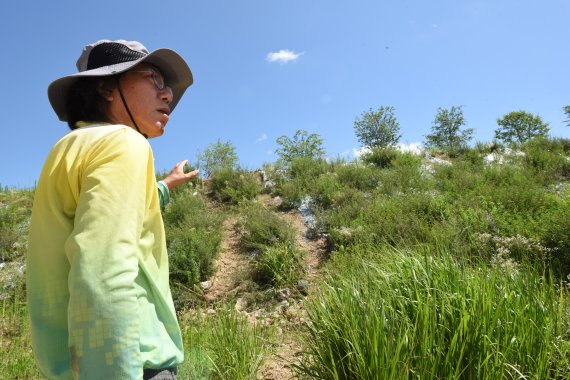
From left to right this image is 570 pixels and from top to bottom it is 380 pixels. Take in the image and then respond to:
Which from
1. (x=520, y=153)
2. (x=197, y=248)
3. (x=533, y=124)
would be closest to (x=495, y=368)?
(x=197, y=248)

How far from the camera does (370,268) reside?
350 cm

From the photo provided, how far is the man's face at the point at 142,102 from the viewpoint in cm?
129

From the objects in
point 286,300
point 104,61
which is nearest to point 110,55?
point 104,61

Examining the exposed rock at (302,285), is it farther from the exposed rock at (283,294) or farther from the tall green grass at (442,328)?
the tall green grass at (442,328)

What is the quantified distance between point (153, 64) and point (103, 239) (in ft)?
2.85

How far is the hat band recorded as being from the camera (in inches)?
52.8

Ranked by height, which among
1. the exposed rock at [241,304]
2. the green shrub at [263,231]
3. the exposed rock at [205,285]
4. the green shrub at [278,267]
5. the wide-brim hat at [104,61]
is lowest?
the exposed rock at [241,304]

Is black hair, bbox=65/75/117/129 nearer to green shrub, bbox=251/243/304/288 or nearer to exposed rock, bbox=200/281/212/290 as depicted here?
green shrub, bbox=251/243/304/288

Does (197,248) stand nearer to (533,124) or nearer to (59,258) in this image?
(59,258)

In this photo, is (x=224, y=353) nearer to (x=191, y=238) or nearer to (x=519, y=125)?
(x=191, y=238)

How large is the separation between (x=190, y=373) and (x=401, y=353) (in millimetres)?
1763

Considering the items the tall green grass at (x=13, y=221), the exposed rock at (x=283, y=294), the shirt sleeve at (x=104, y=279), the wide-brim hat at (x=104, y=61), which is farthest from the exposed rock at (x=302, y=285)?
the tall green grass at (x=13, y=221)

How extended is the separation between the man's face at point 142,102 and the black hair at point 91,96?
0.09 ft

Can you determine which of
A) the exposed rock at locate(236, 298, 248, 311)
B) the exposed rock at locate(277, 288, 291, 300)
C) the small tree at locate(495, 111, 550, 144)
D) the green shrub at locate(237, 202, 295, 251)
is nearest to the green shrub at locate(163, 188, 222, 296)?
the green shrub at locate(237, 202, 295, 251)
